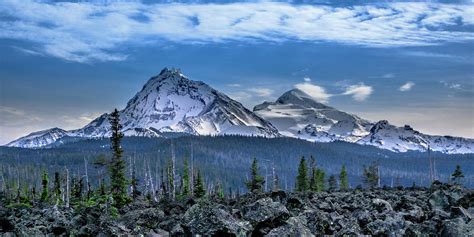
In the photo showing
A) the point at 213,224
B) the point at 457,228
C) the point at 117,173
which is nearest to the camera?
A: the point at 457,228

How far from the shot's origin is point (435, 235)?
1670 centimetres

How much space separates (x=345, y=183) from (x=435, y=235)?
106574mm

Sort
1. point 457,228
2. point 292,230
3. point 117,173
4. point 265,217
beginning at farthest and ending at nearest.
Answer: point 117,173
point 265,217
point 457,228
point 292,230

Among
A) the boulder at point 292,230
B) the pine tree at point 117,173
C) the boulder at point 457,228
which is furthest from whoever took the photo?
the pine tree at point 117,173

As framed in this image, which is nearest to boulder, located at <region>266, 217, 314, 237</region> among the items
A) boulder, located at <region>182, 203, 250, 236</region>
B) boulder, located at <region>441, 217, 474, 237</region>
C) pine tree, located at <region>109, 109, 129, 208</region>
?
boulder, located at <region>182, 203, 250, 236</region>

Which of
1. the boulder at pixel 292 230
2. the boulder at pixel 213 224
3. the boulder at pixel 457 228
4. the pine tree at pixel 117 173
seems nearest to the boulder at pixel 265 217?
the boulder at pixel 213 224

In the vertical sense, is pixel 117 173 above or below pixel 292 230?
below

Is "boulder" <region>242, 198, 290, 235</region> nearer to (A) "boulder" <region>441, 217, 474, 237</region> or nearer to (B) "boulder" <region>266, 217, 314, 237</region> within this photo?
(B) "boulder" <region>266, 217, 314, 237</region>

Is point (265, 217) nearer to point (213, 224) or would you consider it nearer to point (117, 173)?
point (213, 224)

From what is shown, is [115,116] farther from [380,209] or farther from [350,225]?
[350,225]

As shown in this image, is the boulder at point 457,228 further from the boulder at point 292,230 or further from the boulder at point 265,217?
the boulder at point 265,217

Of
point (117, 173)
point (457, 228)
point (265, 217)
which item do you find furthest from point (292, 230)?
point (117, 173)

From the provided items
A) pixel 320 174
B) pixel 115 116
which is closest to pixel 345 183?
pixel 320 174

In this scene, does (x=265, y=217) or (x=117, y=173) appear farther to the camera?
(x=117, y=173)
